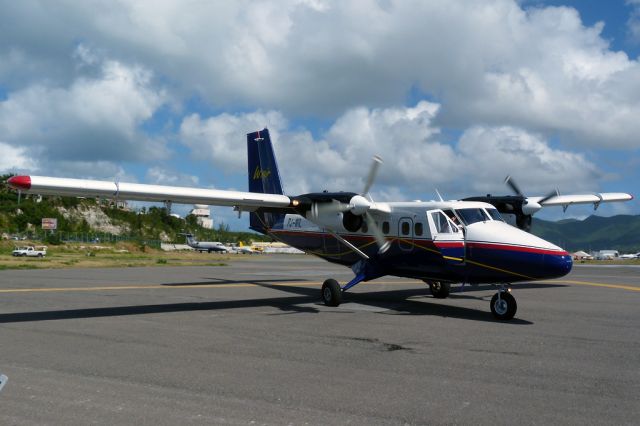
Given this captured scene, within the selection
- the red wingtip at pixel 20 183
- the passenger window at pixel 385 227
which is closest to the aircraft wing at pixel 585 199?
the passenger window at pixel 385 227

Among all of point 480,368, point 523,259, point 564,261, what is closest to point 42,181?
point 480,368

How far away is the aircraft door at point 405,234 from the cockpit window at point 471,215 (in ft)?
5.28

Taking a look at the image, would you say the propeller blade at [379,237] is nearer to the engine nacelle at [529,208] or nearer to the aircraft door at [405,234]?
the aircraft door at [405,234]

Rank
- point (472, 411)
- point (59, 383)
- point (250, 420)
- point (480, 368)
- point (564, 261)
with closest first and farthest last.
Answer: point (250, 420), point (472, 411), point (59, 383), point (480, 368), point (564, 261)

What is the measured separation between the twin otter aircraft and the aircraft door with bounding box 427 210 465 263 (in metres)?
0.03

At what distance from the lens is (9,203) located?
108500mm

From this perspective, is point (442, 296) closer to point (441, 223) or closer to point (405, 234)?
point (405, 234)

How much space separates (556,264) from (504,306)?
1588mm

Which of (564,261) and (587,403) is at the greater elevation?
(564,261)

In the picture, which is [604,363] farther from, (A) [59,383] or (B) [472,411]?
(A) [59,383]

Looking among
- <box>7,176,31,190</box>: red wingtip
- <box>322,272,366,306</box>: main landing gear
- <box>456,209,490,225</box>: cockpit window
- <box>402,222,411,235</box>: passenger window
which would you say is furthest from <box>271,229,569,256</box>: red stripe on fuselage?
<box>7,176,31,190</box>: red wingtip

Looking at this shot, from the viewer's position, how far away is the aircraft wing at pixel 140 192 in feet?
40.0

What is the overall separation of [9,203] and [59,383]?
11739 cm

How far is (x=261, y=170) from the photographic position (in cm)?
2256
